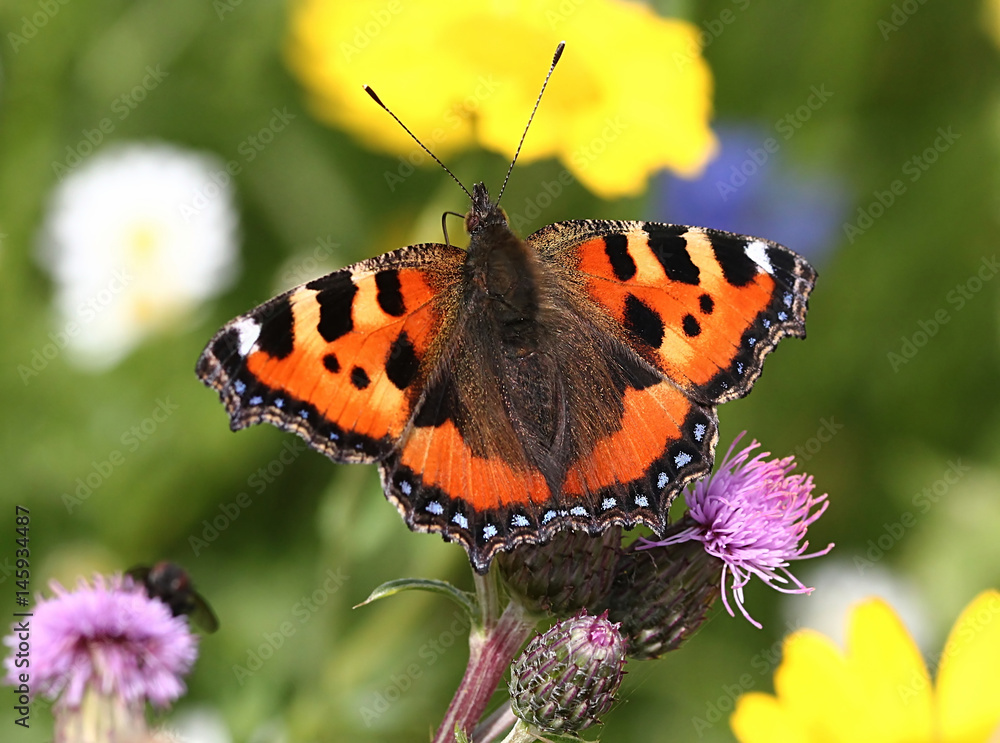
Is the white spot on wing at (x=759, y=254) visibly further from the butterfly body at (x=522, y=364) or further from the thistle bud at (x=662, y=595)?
the thistle bud at (x=662, y=595)

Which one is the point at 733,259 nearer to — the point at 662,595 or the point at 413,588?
the point at 662,595

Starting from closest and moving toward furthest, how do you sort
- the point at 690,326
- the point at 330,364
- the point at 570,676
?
1. the point at 570,676
2. the point at 330,364
3. the point at 690,326

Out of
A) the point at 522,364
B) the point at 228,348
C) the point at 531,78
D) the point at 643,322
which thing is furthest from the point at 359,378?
the point at 531,78

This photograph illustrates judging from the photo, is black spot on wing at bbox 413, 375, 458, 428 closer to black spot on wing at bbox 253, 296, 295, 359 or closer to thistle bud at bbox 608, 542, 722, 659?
black spot on wing at bbox 253, 296, 295, 359

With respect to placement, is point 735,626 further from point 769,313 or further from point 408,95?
point 408,95

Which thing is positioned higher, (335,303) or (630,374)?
(630,374)

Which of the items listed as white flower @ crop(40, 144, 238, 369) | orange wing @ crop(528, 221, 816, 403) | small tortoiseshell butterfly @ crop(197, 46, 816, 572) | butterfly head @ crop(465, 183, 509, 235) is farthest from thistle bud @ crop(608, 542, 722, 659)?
white flower @ crop(40, 144, 238, 369)

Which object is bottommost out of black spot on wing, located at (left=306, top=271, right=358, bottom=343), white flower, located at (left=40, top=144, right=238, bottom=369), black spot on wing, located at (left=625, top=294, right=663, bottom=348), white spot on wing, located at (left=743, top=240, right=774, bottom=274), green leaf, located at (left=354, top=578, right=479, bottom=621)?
white flower, located at (left=40, top=144, right=238, bottom=369)

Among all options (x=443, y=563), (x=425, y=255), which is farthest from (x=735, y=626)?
(x=425, y=255)
